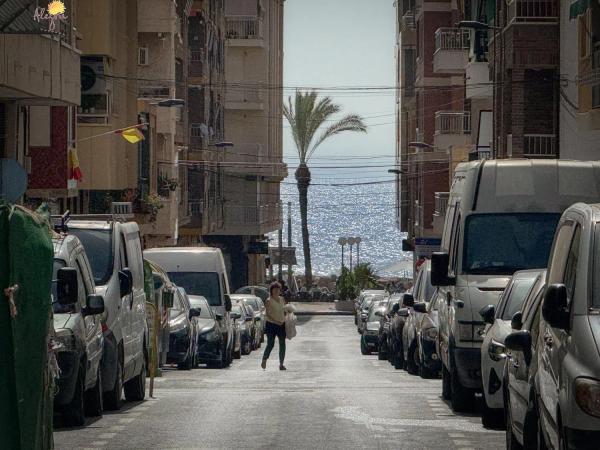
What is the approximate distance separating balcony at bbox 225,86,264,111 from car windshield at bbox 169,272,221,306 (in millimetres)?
56157

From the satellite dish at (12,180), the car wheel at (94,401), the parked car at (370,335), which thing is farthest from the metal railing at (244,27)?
the car wheel at (94,401)

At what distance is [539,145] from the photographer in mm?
44000

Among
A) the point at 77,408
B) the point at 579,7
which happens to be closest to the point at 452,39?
the point at 579,7

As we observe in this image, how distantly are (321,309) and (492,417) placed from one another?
78.2m

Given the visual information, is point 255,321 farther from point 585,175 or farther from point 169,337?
point 585,175

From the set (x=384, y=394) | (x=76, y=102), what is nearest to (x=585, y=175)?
(x=384, y=394)

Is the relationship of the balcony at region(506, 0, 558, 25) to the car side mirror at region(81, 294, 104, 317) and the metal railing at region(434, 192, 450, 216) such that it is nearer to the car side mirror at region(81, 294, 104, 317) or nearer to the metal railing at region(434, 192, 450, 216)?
the metal railing at region(434, 192, 450, 216)

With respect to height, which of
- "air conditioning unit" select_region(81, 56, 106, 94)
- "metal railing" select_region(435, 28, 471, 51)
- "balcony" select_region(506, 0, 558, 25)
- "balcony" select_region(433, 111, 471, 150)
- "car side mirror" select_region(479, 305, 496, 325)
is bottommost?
"car side mirror" select_region(479, 305, 496, 325)

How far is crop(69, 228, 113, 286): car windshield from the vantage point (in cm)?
1905

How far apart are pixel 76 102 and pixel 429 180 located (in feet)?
143

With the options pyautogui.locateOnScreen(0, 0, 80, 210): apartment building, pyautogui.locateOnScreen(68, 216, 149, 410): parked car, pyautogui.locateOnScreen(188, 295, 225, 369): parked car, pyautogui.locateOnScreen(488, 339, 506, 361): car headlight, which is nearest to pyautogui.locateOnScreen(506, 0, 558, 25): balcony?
pyautogui.locateOnScreen(0, 0, 80, 210): apartment building

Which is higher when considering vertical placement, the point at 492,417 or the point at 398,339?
the point at 492,417

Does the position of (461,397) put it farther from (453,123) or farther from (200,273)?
(453,123)

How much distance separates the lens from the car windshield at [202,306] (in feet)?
114
